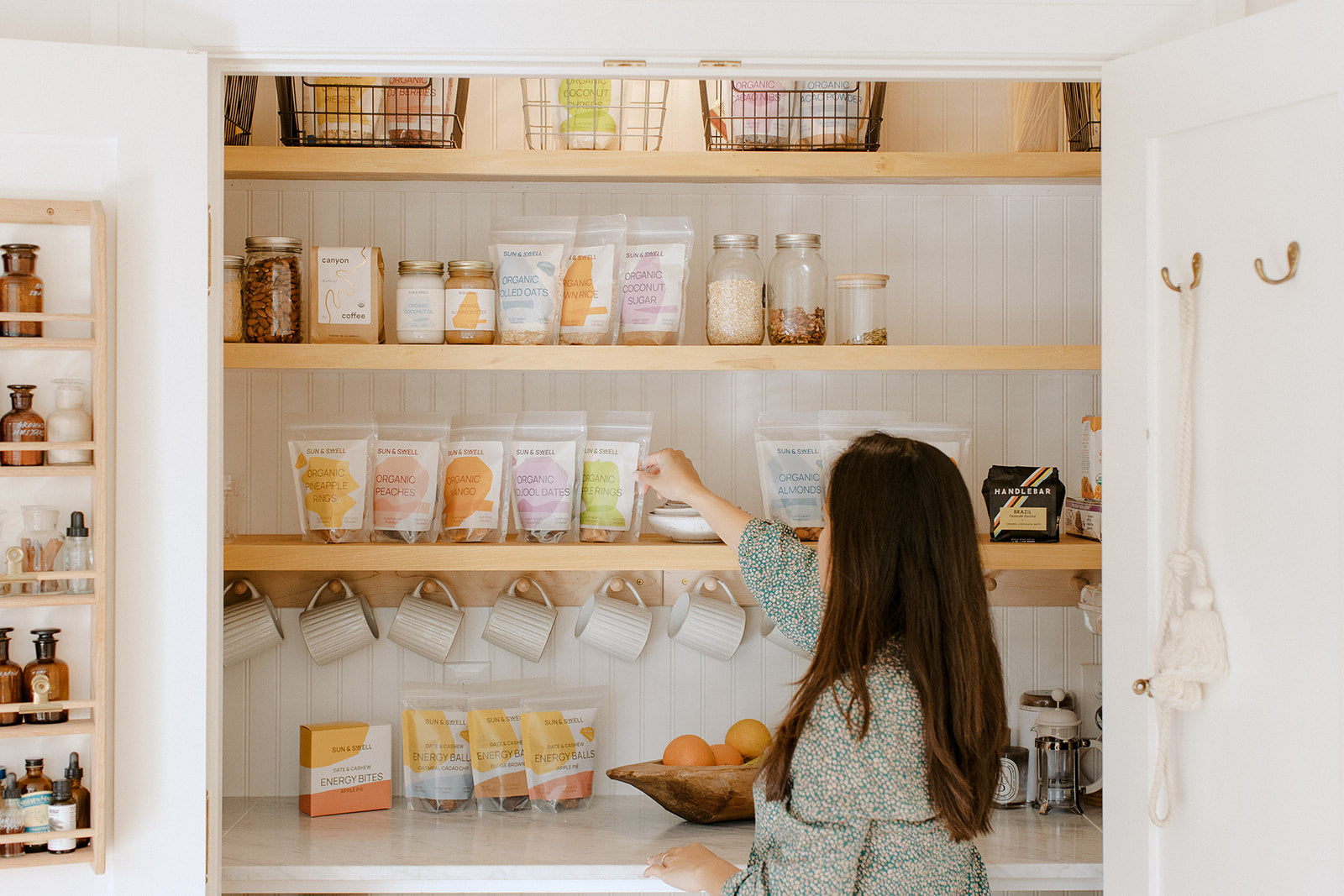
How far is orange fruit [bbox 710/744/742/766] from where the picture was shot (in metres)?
2.09

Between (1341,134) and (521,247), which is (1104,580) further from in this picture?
(521,247)

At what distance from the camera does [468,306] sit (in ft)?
6.59

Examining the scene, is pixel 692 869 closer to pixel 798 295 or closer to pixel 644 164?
pixel 798 295

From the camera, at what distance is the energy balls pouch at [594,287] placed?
2027 millimetres

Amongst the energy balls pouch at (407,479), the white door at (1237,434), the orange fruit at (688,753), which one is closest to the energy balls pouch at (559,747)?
the orange fruit at (688,753)

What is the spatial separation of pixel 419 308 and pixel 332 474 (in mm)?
346

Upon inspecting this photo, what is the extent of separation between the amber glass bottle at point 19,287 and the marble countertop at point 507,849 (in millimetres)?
Result: 969

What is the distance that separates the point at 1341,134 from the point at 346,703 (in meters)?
1.97

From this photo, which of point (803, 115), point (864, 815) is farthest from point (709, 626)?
point (803, 115)

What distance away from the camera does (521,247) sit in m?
2.03

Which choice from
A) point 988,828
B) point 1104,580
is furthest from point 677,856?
point 1104,580

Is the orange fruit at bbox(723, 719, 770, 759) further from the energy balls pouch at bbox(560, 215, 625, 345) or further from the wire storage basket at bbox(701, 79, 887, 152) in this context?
the wire storage basket at bbox(701, 79, 887, 152)

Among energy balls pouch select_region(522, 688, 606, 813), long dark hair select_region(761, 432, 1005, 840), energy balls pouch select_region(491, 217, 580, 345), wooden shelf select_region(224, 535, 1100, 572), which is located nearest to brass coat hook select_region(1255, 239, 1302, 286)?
long dark hair select_region(761, 432, 1005, 840)

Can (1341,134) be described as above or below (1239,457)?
above
